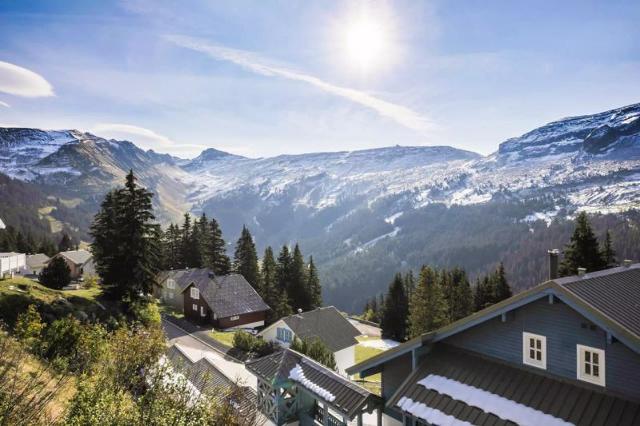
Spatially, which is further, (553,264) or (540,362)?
(553,264)


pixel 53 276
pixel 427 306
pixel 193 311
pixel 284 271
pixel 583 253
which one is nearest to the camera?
pixel 53 276

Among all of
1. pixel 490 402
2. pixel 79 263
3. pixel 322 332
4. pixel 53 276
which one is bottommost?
pixel 322 332

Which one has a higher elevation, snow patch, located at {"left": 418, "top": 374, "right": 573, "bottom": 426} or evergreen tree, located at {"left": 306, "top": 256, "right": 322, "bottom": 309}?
snow patch, located at {"left": 418, "top": 374, "right": 573, "bottom": 426}

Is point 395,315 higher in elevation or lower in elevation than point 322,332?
lower

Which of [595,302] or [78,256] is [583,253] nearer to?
[595,302]

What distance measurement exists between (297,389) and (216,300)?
38.7 m

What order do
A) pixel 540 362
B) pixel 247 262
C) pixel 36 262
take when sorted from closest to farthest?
pixel 540 362 < pixel 247 262 < pixel 36 262

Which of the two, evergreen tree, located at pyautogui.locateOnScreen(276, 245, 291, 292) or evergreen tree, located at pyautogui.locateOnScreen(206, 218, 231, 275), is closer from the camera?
evergreen tree, located at pyautogui.locateOnScreen(276, 245, 291, 292)

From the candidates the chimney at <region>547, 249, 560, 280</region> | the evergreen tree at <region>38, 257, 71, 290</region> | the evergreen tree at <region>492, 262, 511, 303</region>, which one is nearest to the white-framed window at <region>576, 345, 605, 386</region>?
the chimney at <region>547, 249, 560, 280</region>

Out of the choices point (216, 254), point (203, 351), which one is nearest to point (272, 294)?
point (216, 254)

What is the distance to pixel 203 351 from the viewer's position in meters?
42.4

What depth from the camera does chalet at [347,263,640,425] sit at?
10.8 metres

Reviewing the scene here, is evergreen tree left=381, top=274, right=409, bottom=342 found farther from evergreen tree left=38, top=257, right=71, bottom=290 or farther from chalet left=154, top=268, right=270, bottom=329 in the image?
evergreen tree left=38, top=257, right=71, bottom=290

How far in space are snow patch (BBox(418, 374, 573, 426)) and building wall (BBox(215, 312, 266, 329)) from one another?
44722 millimetres
